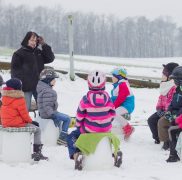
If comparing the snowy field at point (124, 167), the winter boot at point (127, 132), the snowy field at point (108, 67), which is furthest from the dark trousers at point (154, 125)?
the snowy field at point (108, 67)

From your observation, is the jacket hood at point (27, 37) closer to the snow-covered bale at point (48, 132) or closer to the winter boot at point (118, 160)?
the snow-covered bale at point (48, 132)

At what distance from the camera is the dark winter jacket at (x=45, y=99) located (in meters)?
9.34

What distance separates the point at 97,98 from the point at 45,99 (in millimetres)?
2096

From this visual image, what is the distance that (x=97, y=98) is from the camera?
7.45 m

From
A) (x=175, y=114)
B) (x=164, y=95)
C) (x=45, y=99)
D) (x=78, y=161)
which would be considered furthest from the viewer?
(x=164, y=95)

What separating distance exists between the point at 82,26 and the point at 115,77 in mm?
83084

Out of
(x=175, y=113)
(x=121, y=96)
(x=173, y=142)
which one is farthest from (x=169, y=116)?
(x=121, y=96)

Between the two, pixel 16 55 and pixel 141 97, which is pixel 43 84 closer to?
pixel 16 55

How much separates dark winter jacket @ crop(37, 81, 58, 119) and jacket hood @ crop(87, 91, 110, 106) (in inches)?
77.6

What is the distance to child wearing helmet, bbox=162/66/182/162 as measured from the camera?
8.15 metres

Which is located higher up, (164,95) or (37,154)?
(164,95)

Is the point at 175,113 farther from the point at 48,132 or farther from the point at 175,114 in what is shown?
the point at 48,132

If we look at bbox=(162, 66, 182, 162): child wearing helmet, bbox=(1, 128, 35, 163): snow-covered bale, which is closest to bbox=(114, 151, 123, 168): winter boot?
A: bbox=(162, 66, 182, 162): child wearing helmet

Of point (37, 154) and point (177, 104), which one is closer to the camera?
point (37, 154)
